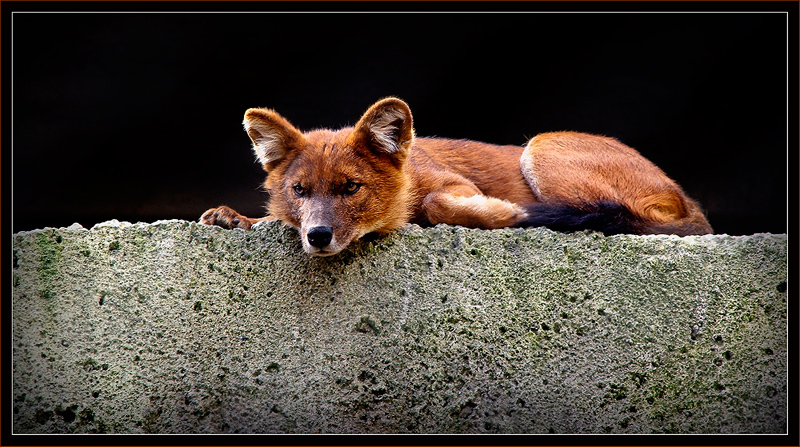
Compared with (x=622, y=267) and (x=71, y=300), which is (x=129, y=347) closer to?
(x=71, y=300)

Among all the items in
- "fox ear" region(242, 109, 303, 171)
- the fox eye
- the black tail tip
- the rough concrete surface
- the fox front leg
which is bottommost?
the rough concrete surface

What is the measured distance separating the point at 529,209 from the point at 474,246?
29.6 inches

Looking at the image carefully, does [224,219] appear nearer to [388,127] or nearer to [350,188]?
[350,188]

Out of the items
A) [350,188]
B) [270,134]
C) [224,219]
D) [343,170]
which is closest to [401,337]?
[350,188]

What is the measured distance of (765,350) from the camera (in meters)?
4.06

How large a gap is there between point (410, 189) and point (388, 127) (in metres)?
0.46

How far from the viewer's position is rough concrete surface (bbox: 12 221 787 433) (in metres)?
4.00

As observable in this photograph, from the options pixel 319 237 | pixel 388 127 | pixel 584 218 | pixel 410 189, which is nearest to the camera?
pixel 319 237

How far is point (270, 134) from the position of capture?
458cm

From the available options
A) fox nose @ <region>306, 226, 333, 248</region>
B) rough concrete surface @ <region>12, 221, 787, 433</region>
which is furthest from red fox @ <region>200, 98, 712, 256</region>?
rough concrete surface @ <region>12, 221, 787, 433</region>

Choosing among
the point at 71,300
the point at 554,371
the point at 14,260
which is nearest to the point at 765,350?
the point at 554,371

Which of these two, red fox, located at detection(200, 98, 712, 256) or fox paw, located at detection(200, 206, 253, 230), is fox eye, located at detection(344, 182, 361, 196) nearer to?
red fox, located at detection(200, 98, 712, 256)

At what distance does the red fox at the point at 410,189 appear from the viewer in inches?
169

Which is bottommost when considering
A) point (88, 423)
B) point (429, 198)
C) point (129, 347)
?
point (88, 423)
